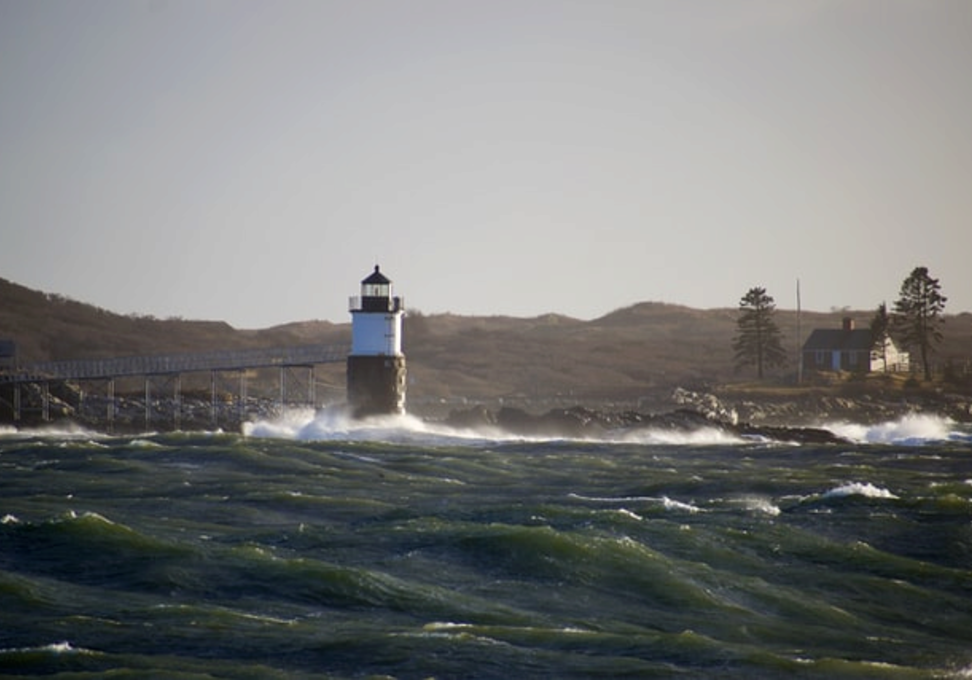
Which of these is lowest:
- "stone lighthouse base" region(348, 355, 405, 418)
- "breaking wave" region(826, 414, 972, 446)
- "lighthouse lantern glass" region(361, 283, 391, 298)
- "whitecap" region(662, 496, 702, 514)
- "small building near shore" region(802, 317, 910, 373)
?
"breaking wave" region(826, 414, 972, 446)

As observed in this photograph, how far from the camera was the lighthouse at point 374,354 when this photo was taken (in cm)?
6944

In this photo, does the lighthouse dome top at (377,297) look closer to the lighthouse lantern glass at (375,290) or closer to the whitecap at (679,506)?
the lighthouse lantern glass at (375,290)

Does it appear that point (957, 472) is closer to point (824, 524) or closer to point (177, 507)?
point (824, 524)

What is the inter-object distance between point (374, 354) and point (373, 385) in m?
1.43

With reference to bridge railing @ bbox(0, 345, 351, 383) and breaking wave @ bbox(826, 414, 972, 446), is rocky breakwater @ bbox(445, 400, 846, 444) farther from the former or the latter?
bridge railing @ bbox(0, 345, 351, 383)

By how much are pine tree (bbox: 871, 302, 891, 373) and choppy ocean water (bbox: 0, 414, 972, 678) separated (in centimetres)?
7784

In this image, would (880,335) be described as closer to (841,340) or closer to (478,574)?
(841,340)

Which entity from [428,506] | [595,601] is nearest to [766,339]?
[428,506]

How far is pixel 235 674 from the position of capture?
1872 cm

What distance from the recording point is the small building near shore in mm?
121562

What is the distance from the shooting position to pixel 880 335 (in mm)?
122500

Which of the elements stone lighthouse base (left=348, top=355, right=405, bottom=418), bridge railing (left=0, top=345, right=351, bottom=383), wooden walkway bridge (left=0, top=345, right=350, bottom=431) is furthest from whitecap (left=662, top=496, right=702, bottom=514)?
bridge railing (left=0, top=345, right=351, bottom=383)

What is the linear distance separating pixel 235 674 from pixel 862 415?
278ft

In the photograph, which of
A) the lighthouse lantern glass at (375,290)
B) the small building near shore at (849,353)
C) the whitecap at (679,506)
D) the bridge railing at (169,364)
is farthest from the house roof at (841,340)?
the whitecap at (679,506)
